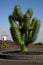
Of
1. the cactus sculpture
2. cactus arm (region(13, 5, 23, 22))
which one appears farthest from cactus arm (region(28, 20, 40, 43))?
cactus arm (region(13, 5, 23, 22))

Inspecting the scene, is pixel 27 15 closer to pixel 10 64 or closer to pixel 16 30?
pixel 16 30

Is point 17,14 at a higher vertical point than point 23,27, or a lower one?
higher

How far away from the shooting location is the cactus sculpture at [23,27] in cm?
1744

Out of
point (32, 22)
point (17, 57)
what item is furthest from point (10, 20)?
point (17, 57)

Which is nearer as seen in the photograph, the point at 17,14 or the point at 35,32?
the point at 35,32

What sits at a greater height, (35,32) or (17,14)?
(17,14)

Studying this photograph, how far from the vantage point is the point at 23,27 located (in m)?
17.8

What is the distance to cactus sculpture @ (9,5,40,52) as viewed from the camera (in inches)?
687

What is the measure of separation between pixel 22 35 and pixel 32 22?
1.34m

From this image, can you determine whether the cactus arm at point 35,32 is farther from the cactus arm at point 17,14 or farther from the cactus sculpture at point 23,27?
the cactus arm at point 17,14

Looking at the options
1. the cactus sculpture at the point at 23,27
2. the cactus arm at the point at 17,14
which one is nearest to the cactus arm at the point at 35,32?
the cactus sculpture at the point at 23,27

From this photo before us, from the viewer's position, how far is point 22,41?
17.8m

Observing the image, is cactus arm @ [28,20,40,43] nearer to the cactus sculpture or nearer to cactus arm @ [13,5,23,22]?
the cactus sculpture

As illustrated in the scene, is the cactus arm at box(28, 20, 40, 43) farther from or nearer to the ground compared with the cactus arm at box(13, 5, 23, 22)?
nearer to the ground
